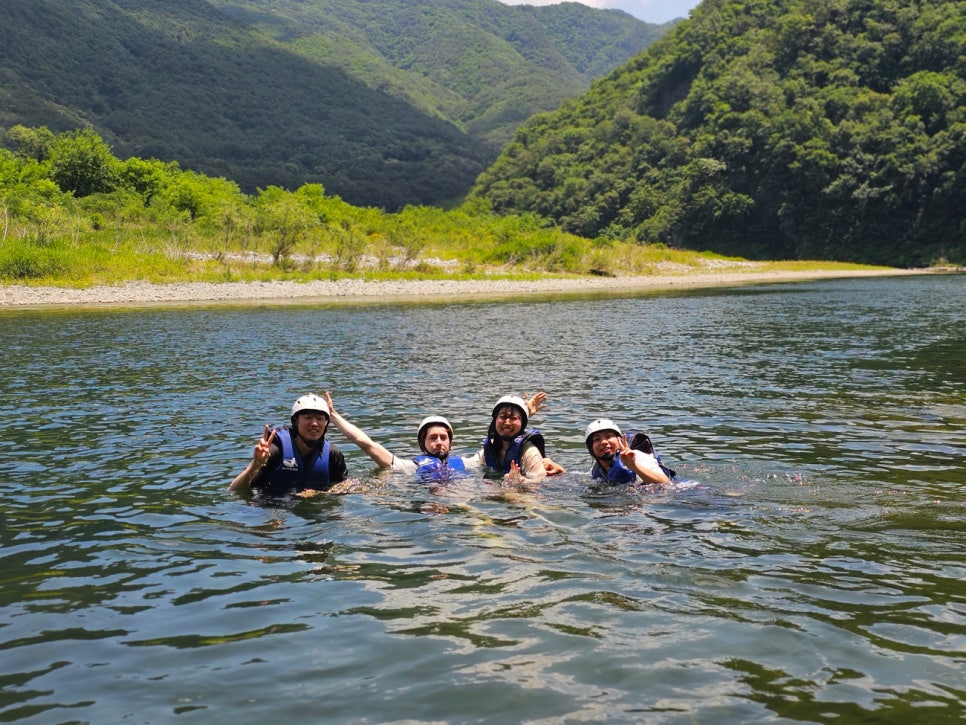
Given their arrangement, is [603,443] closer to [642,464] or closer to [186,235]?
[642,464]

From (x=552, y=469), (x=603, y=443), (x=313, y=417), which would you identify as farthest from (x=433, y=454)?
(x=603, y=443)

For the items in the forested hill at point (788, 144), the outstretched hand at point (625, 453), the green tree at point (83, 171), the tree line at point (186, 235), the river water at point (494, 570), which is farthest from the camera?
the forested hill at point (788, 144)

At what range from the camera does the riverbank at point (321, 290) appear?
49906mm

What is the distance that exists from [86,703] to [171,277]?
186 feet

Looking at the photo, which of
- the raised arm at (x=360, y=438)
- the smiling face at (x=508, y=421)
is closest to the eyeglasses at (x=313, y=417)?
the raised arm at (x=360, y=438)

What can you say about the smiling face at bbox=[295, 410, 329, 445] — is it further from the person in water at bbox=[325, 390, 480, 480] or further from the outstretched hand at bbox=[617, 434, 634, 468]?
the outstretched hand at bbox=[617, 434, 634, 468]

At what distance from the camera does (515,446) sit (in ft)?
39.3

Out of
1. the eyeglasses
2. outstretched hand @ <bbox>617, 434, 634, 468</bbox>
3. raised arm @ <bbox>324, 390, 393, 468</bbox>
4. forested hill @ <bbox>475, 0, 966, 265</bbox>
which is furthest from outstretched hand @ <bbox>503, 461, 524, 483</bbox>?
forested hill @ <bbox>475, 0, 966, 265</bbox>

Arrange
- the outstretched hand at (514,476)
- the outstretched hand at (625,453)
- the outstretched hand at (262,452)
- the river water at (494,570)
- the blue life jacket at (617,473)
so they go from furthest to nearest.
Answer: the outstretched hand at (514,476)
the blue life jacket at (617,473)
the outstretched hand at (625,453)
the outstretched hand at (262,452)
the river water at (494,570)

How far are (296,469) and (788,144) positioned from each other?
11446cm

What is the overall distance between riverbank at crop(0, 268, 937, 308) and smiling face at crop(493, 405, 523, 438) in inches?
1621

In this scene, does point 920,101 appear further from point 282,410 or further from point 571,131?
point 282,410

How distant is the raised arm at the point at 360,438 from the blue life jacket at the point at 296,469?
395 mm

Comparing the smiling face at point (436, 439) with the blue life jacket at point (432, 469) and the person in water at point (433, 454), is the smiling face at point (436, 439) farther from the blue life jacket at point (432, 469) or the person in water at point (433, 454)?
the blue life jacket at point (432, 469)
